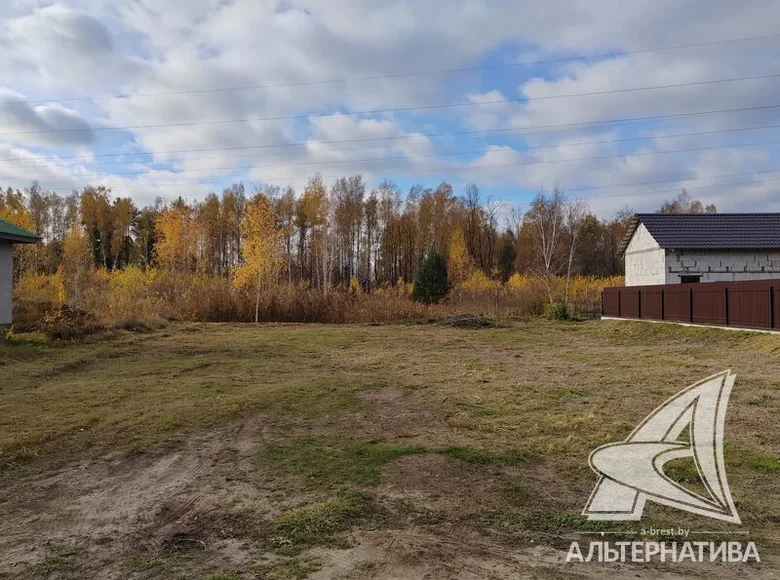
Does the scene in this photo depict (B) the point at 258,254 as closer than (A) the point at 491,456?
No

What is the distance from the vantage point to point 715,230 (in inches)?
972

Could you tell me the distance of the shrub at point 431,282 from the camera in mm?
32844

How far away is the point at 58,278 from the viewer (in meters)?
26.7

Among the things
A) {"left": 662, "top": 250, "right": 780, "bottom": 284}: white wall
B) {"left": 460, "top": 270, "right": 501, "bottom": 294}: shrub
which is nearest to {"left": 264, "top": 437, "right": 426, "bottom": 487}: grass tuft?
{"left": 662, "top": 250, "right": 780, "bottom": 284}: white wall

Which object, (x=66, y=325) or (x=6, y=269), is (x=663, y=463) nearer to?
(x=66, y=325)

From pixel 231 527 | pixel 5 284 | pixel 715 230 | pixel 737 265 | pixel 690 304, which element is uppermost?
pixel 715 230

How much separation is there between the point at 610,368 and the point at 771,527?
7762 millimetres

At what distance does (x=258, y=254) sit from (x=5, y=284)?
43.6 feet

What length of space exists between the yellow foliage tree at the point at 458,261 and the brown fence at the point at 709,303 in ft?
76.8

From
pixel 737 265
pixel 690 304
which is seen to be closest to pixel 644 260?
pixel 737 265

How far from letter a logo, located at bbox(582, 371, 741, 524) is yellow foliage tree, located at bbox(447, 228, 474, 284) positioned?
41.1 meters

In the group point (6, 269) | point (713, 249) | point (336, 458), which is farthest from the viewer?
point (713, 249)

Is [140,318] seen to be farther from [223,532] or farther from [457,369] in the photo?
[223,532]

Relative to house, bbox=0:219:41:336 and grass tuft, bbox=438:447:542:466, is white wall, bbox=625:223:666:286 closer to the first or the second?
grass tuft, bbox=438:447:542:466
